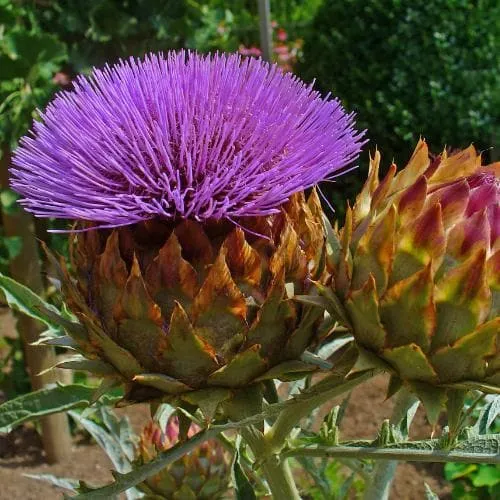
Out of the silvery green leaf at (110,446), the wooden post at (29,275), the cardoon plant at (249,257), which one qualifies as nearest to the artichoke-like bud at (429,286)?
the cardoon plant at (249,257)

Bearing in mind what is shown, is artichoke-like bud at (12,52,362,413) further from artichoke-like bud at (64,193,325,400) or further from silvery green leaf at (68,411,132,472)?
silvery green leaf at (68,411,132,472)

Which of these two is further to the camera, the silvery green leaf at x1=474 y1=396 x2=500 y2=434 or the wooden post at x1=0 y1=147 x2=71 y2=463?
the wooden post at x1=0 y1=147 x2=71 y2=463

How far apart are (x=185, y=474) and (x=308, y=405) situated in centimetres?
40

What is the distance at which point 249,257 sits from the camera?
2.69ft

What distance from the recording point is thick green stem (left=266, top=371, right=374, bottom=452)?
818 millimetres

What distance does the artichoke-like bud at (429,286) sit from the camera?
2.47 feet

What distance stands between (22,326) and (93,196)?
115 centimetres

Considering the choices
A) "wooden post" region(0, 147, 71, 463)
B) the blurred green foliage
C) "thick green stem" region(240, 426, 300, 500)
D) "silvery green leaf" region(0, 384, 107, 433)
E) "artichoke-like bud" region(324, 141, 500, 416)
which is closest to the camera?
"artichoke-like bud" region(324, 141, 500, 416)

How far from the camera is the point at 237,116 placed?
868 millimetres

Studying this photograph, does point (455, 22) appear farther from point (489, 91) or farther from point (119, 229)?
point (119, 229)

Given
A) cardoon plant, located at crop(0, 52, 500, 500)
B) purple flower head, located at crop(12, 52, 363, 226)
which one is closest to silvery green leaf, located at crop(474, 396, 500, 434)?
cardoon plant, located at crop(0, 52, 500, 500)

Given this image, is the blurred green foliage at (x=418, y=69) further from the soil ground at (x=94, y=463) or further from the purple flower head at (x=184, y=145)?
the purple flower head at (x=184, y=145)

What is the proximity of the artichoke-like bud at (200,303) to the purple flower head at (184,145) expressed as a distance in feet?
0.10

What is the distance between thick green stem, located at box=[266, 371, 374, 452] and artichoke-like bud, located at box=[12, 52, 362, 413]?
4cm
